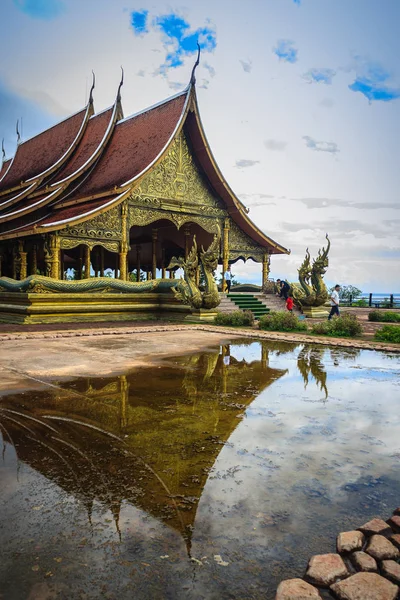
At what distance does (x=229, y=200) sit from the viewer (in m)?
17.8

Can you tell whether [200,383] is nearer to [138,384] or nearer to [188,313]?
[138,384]

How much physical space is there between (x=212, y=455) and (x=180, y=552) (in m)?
1.03

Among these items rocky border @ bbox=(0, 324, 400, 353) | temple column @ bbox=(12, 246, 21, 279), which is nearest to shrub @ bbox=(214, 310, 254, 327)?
rocky border @ bbox=(0, 324, 400, 353)

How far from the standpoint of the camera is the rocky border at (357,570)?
60.9 inches

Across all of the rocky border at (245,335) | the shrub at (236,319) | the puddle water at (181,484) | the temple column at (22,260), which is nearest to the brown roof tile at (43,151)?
the temple column at (22,260)

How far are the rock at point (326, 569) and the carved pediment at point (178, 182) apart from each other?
14480 millimetres

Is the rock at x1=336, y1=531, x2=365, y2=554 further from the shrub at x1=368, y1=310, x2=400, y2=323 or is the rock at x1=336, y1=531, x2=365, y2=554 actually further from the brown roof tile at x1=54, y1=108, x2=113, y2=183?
the brown roof tile at x1=54, y1=108, x2=113, y2=183

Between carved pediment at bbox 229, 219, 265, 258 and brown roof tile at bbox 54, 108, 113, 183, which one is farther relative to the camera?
carved pediment at bbox 229, 219, 265, 258

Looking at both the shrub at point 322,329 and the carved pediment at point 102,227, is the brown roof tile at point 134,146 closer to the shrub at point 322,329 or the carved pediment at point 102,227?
the carved pediment at point 102,227

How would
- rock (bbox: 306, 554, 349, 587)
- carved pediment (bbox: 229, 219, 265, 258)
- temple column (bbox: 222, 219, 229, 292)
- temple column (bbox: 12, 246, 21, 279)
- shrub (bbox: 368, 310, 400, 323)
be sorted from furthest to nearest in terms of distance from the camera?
1. carved pediment (bbox: 229, 219, 265, 258)
2. temple column (bbox: 222, 219, 229, 292)
3. temple column (bbox: 12, 246, 21, 279)
4. shrub (bbox: 368, 310, 400, 323)
5. rock (bbox: 306, 554, 349, 587)

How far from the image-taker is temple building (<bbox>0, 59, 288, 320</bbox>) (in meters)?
14.6

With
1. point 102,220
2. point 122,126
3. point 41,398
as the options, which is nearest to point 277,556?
point 41,398

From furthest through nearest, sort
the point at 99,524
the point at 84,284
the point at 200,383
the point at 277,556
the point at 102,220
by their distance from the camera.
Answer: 1. the point at 102,220
2. the point at 84,284
3. the point at 200,383
4. the point at 99,524
5. the point at 277,556

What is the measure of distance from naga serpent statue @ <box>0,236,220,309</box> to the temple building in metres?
0.16
